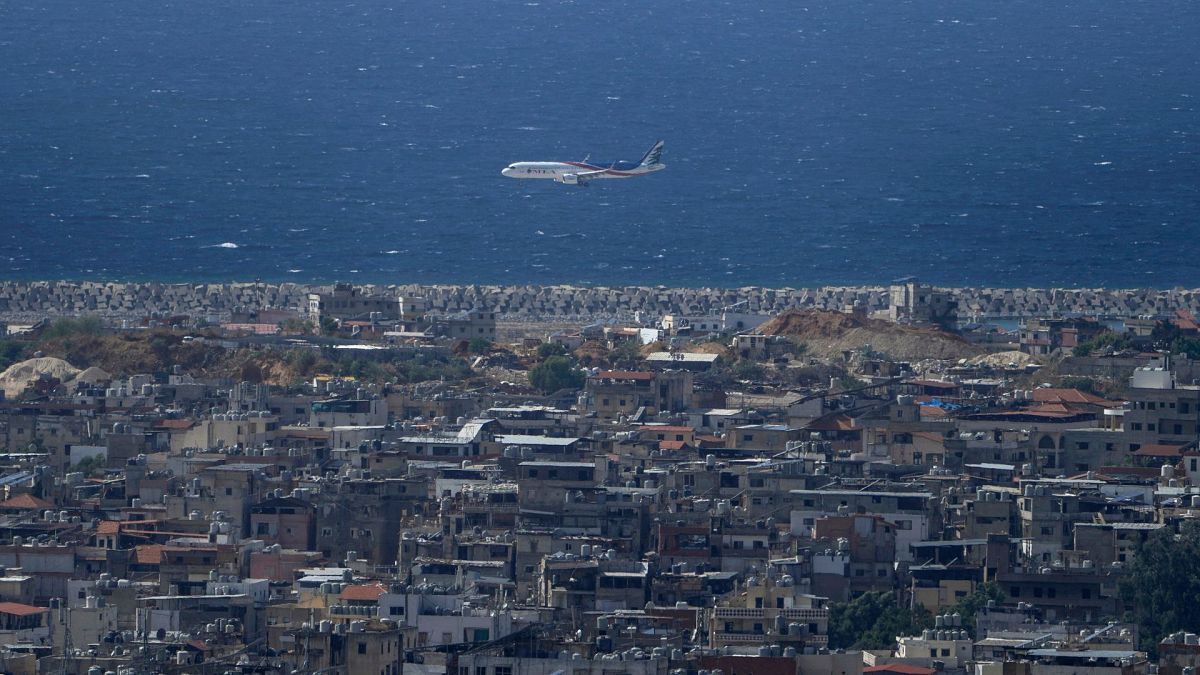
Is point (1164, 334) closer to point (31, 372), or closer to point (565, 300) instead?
point (31, 372)

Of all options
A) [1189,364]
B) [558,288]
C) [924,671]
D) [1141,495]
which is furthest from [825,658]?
A: [558,288]

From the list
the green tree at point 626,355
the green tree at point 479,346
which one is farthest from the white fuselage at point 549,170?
the green tree at point 479,346

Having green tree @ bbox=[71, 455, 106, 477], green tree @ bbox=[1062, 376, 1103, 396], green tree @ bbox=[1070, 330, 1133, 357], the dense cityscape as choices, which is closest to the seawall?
the dense cityscape

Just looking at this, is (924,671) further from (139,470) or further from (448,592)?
(139,470)

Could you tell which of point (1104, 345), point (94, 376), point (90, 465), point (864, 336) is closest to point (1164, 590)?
point (90, 465)

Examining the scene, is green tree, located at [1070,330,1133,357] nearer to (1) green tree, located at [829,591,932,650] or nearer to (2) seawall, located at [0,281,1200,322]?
(2) seawall, located at [0,281,1200,322]

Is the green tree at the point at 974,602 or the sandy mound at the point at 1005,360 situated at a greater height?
the sandy mound at the point at 1005,360

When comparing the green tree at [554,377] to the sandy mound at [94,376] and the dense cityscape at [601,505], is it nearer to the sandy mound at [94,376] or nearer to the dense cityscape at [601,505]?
the dense cityscape at [601,505]
